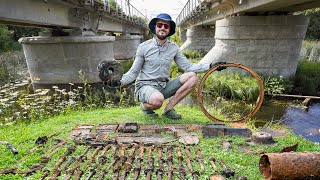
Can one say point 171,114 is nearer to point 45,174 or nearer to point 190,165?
point 190,165

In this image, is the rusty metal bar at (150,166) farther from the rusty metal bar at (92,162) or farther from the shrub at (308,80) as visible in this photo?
the shrub at (308,80)

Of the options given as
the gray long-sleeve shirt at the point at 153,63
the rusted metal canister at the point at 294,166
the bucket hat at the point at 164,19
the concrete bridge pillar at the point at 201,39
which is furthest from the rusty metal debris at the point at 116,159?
the concrete bridge pillar at the point at 201,39

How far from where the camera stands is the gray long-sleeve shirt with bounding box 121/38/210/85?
16.2 ft

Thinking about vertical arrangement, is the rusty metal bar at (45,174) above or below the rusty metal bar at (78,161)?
below

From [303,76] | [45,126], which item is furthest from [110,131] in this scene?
[303,76]

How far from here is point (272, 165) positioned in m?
2.82

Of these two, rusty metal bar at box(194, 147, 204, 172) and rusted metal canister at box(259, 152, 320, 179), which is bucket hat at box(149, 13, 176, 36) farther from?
rusted metal canister at box(259, 152, 320, 179)

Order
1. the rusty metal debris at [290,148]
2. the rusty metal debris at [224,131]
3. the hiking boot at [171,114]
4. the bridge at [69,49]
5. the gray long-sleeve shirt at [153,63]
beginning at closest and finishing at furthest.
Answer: the rusty metal debris at [290,148], the rusty metal debris at [224,131], the gray long-sleeve shirt at [153,63], the hiking boot at [171,114], the bridge at [69,49]

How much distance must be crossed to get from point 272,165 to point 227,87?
7.65 m

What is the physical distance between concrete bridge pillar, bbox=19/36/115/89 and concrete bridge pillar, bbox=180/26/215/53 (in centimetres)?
1338

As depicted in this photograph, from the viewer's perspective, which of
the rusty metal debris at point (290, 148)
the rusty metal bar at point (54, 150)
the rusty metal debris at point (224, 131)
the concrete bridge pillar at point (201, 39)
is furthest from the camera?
the concrete bridge pillar at point (201, 39)

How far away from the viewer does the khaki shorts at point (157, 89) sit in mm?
4863

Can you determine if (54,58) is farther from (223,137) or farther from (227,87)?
(223,137)

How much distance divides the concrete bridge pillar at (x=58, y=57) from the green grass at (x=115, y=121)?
6.72 meters
